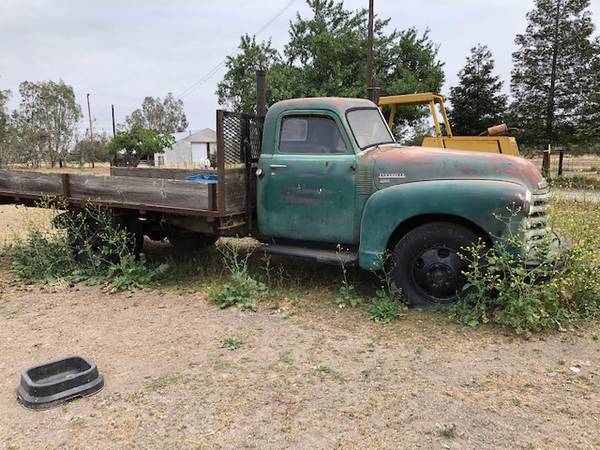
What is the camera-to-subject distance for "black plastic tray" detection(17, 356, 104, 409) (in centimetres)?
306

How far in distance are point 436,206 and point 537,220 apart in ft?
2.87

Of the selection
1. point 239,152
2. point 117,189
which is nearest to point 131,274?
point 117,189

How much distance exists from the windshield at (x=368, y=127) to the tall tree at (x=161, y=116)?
7227cm

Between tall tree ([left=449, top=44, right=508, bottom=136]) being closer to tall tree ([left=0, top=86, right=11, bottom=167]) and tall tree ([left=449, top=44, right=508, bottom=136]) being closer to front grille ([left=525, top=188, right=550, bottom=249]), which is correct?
front grille ([left=525, top=188, right=550, bottom=249])

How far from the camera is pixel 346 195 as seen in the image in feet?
15.7

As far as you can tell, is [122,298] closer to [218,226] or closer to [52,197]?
[218,226]

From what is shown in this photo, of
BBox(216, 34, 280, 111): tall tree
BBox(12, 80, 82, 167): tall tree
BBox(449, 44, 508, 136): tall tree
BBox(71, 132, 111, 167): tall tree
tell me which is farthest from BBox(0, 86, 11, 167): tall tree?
BBox(449, 44, 508, 136): tall tree

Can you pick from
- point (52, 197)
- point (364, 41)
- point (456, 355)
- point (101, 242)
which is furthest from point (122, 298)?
point (364, 41)

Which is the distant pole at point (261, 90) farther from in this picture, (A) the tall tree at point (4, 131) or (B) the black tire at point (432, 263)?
(A) the tall tree at point (4, 131)

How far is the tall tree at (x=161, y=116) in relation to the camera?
244 feet

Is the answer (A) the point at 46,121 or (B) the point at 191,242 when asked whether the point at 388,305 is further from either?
(A) the point at 46,121

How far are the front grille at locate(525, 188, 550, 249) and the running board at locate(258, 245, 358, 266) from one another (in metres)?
1.51

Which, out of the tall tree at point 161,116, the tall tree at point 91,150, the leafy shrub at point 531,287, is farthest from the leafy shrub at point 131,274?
the tall tree at point 161,116

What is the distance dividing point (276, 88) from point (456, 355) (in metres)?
22.2
